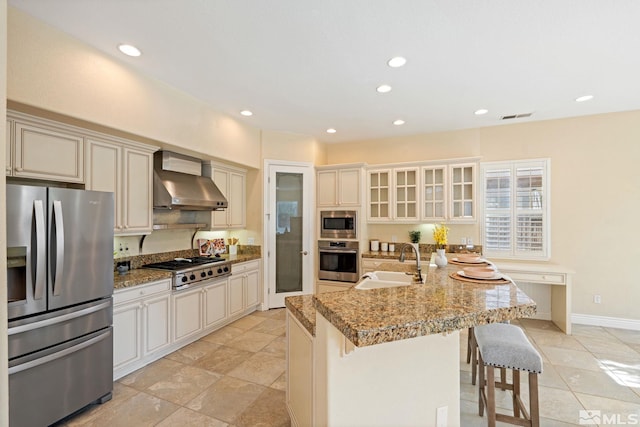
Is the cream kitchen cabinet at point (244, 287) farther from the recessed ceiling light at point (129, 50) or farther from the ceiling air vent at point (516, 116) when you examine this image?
the ceiling air vent at point (516, 116)

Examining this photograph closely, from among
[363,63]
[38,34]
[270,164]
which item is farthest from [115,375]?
[363,63]

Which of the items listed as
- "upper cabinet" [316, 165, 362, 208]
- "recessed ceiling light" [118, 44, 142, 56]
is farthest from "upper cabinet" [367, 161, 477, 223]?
"recessed ceiling light" [118, 44, 142, 56]

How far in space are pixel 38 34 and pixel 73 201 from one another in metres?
1.24

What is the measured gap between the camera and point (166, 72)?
113 inches

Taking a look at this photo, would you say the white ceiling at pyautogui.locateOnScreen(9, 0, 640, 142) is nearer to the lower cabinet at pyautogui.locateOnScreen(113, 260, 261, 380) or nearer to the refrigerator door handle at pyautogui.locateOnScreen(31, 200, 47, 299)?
the refrigerator door handle at pyautogui.locateOnScreen(31, 200, 47, 299)

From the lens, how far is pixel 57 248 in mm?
2055

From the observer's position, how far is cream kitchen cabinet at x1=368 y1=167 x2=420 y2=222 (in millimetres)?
4898

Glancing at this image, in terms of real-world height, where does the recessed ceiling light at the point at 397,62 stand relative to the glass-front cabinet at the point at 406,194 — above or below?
above

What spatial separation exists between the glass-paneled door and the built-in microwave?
24 centimetres

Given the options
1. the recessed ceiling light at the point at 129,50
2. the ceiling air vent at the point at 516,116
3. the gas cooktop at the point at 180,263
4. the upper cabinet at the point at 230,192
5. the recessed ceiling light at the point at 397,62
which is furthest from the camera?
the upper cabinet at the point at 230,192

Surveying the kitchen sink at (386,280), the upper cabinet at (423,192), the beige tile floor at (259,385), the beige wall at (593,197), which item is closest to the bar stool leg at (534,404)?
the beige tile floor at (259,385)

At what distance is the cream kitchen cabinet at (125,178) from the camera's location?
2760mm

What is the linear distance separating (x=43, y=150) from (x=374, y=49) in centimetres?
283

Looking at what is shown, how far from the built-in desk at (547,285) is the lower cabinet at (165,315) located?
12.6ft
